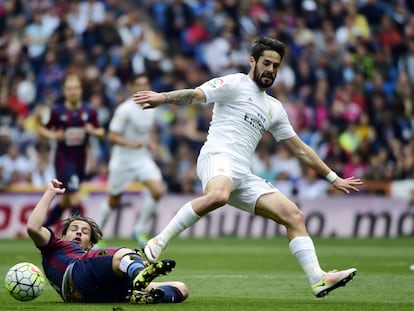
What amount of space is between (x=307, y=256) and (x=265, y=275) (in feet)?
10.5

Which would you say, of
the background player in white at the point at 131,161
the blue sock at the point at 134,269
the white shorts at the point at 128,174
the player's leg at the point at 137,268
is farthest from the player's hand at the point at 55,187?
the white shorts at the point at 128,174

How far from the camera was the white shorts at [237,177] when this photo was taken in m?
9.89

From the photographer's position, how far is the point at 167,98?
9.58 meters

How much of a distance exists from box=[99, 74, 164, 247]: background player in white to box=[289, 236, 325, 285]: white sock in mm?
7776

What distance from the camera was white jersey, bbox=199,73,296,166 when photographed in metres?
10.1

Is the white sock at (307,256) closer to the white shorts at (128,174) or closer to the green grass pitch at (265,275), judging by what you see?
the green grass pitch at (265,275)

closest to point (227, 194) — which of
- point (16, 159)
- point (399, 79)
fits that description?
point (16, 159)

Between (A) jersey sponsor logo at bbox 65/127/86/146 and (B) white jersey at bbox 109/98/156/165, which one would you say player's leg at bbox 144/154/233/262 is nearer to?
(A) jersey sponsor logo at bbox 65/127/86/146

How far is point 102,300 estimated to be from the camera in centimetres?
924

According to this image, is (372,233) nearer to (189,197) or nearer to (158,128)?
(189,197)

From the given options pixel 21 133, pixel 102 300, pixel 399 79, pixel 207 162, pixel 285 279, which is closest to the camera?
pixel 102 300

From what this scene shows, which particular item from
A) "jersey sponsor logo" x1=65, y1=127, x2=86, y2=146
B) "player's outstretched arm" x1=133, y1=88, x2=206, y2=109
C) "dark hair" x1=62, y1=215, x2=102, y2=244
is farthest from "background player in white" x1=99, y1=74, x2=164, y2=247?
"dark hair" x1=62, y1=215, x2=102, y2=244

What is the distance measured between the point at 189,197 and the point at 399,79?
666 centimetres

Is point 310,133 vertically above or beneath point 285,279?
above
